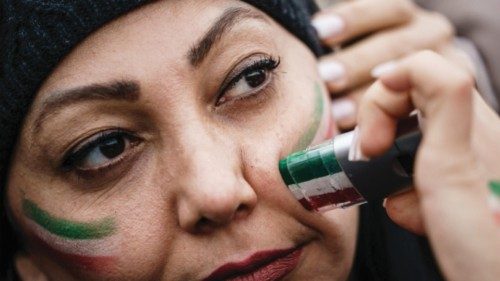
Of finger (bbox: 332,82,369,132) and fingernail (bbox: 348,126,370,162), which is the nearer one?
fingernail (bbox: 348,126,370,162)

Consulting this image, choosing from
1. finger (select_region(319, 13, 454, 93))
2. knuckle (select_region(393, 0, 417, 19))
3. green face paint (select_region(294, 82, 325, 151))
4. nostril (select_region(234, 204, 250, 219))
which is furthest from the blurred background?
nostril (select_region(234, 204, 250, 219))

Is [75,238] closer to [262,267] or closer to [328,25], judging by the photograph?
[262,267]

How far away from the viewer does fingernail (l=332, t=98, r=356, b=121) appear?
175cm

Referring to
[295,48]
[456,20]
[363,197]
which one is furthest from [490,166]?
[456,20]

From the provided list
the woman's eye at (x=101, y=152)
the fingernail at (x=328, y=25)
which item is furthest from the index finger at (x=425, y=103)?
the fingernail at (x=328, y=25)

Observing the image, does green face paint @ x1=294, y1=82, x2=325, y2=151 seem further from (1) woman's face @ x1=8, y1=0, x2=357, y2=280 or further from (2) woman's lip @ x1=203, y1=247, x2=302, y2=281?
(2) woman's lip @ x1=203, y1=247, x2=302, y2=281

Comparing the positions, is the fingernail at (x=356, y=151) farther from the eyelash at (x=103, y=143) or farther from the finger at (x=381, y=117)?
the eyelash at (x=103, y=143)

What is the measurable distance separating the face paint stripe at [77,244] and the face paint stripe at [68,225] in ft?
0.04

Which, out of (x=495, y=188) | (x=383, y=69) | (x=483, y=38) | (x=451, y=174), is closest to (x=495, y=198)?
(x=495, y=188)

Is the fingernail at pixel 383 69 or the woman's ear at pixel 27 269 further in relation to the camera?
the woman's ear at pixel 27 269

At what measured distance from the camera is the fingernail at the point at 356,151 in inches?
37.3

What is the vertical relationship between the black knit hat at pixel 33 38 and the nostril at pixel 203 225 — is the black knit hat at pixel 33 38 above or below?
above

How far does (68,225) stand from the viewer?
1303 mm

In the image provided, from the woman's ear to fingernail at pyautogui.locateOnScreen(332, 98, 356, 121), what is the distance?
918mm
